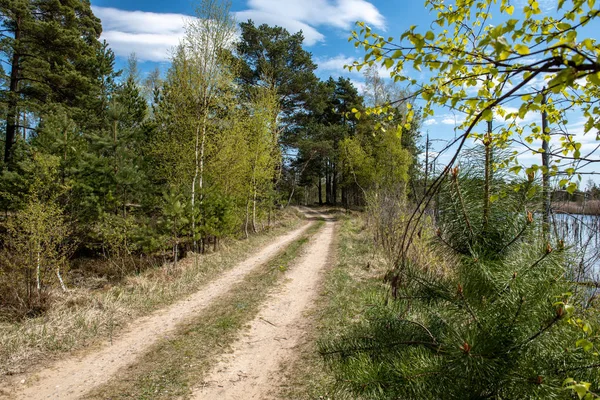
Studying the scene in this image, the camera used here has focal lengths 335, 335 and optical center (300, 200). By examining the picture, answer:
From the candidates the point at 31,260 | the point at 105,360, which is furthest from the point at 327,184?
the point at 105,360

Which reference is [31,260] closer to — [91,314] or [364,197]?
[91,314]

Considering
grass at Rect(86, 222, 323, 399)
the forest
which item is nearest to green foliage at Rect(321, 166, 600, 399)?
the forest

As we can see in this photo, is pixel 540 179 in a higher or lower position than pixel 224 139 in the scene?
lower

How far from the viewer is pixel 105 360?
4547 mm

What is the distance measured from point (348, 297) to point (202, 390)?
151 inches

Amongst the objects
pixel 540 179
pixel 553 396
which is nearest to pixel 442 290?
pixel 553 396

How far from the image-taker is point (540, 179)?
1624 mm

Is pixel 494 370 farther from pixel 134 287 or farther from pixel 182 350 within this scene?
pixel 134 287

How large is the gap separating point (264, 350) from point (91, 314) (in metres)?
3.27

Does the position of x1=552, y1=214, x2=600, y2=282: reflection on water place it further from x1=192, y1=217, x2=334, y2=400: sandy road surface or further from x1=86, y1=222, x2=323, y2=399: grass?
x1=86, y1=222, x2=323, y2=399: grass

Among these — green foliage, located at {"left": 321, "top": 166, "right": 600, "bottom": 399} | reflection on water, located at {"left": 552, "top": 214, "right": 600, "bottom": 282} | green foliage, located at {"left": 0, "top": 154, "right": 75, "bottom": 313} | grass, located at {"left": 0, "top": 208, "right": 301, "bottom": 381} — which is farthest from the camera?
green foliage, located at {"left": 0, "top": 154, "right": 75, "bottom": 313}

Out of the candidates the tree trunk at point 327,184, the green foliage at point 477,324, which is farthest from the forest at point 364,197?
the tree trunk at point 327,184

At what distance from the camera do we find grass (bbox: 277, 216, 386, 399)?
378cm

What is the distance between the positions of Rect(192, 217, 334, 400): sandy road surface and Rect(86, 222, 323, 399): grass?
187 millimetres
